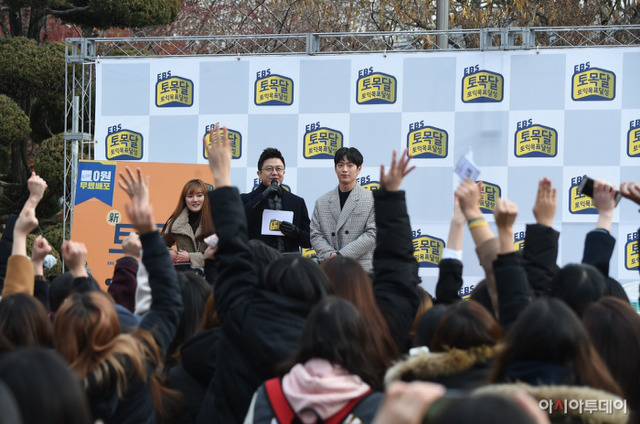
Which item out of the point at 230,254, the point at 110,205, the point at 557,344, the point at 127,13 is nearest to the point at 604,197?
the point at 230,254

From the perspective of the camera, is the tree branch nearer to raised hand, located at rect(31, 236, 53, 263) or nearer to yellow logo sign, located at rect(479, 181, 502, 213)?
yellow logo sign, located at rect(479, 181, 502, 213)

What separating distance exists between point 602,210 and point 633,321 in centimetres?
150

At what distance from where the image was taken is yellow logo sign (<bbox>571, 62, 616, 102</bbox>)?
9133mm

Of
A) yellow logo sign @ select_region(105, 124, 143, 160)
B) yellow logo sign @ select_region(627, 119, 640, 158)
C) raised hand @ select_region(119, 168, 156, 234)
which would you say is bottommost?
raised hand @ select_region(119, 168, 156, 234)

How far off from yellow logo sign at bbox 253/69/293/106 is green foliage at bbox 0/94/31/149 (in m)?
5.00

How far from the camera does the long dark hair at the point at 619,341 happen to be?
3.03 m

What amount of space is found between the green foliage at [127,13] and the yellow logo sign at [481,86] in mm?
6109

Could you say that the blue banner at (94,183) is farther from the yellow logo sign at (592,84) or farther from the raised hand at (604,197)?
the raised hand at (604,197)

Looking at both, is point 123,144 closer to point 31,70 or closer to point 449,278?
point 31,70

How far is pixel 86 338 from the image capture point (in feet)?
10.7

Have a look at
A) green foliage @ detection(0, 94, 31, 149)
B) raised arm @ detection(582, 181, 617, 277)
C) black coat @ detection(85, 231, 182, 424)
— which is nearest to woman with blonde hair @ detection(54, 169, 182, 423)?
black coat @ detection(85, 231, 182, 424)

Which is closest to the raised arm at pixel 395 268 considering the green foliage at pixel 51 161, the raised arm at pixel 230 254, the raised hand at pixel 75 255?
the raised arm at pixel 230 254

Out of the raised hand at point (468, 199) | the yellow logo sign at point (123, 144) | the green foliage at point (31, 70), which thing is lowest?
the raised hand at point (468, 199)

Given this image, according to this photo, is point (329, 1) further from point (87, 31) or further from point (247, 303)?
point (247, 303)
